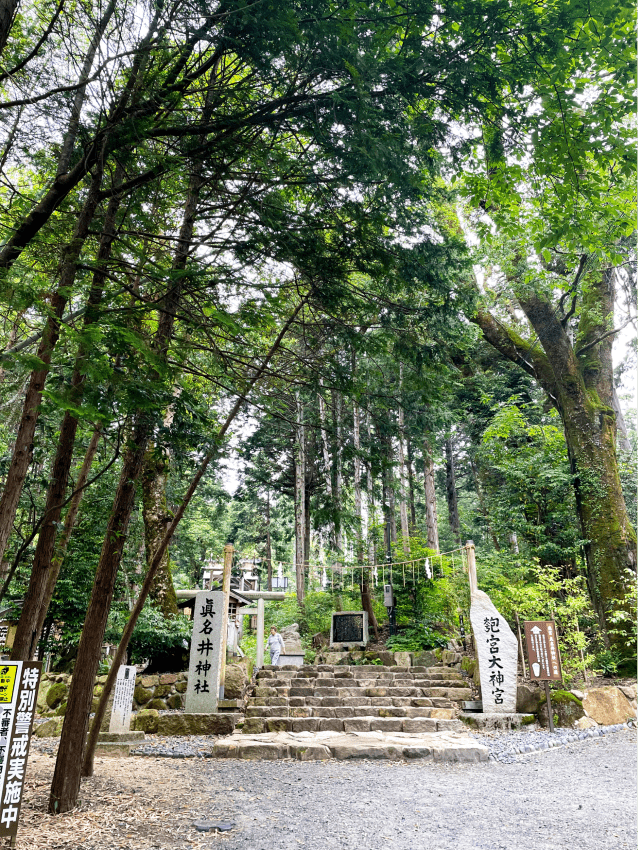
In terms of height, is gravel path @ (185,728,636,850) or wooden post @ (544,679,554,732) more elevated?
wooden post @ (544,679,554,732)

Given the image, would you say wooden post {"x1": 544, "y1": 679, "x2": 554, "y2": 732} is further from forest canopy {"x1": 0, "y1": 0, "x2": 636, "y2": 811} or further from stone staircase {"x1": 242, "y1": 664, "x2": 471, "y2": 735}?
forest canopy {"x1": 0, "y1": 0, "x2": 636, "y2": 811}

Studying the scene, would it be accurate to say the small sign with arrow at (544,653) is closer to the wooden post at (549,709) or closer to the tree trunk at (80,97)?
the wooden post at (549,709)

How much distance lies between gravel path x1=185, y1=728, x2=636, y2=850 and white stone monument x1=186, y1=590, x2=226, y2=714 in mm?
1903

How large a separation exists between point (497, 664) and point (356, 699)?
2.29 m

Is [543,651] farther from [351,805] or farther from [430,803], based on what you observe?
[351,805]

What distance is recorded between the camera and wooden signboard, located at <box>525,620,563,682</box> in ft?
23.7

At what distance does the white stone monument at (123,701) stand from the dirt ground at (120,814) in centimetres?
153

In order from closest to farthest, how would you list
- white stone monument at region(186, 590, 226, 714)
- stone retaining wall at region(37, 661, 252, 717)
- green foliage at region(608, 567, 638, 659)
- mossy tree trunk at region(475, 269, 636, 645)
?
white stone monument at region(186, 590, 226, 714) < stone retaining wall at region(37, 661, 252, 717) < green foliage at region(608, 567, 638, 659) < mossy tree trunk at region(475, 269, 636, 645)

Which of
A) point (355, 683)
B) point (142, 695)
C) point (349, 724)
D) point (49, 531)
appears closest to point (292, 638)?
point (355, 683)

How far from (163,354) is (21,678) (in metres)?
2.38

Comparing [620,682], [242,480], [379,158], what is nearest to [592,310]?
[620,682]

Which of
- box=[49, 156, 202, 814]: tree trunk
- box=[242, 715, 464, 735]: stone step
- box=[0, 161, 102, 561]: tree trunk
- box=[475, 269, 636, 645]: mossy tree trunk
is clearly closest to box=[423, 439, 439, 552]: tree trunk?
box=[475, 269, 636, 645]: mossy tree trunk

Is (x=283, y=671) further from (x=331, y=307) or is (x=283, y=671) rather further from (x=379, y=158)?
(x=379, y=158)

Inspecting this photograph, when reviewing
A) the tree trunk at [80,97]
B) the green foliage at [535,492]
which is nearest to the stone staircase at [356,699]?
the green foliage at [535,492]
